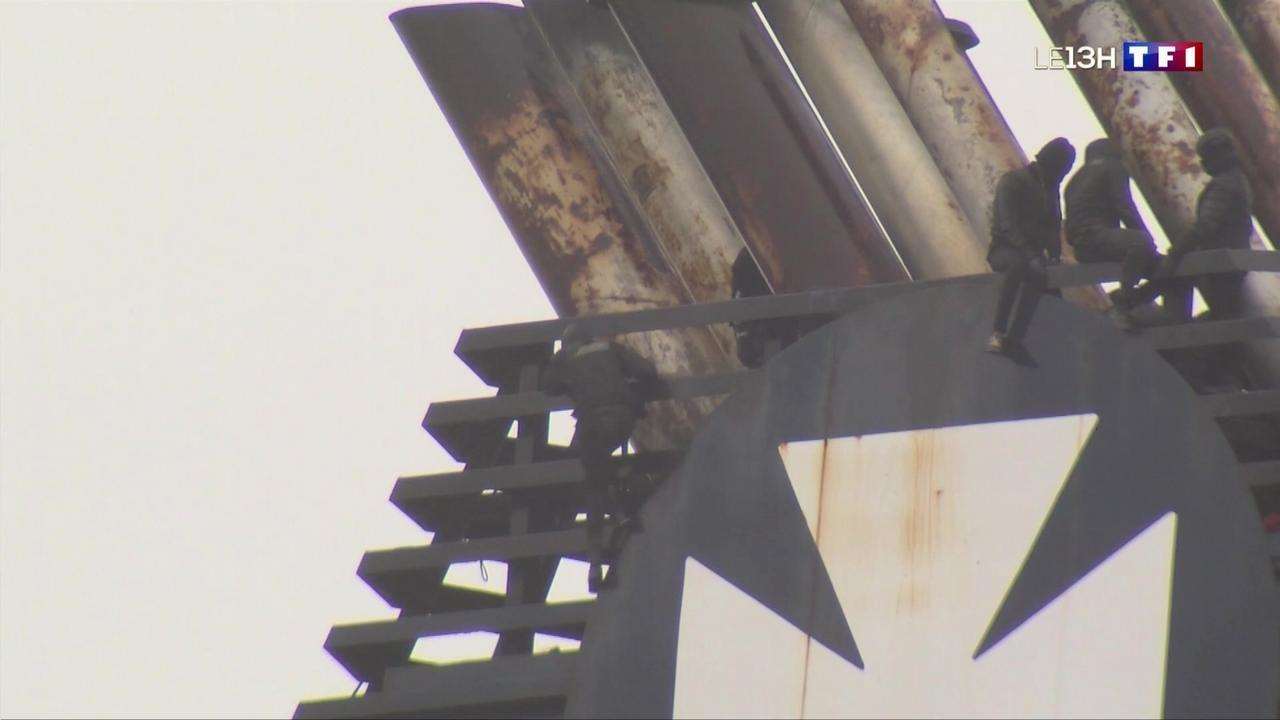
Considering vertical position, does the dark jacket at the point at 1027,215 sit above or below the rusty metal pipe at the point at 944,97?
below

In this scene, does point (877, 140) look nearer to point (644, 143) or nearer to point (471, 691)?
point (644, 143)

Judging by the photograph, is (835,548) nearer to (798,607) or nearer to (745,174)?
(798,607)

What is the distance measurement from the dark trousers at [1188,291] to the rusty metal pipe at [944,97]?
2.71 metres

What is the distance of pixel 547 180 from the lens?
67.3ft

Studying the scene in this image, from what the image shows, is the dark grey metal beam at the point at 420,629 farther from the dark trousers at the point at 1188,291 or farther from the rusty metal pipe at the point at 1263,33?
the rusty metal pipe at the point at 1263,33

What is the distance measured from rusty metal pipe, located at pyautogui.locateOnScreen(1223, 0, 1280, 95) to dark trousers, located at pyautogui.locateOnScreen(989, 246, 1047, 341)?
182 inches

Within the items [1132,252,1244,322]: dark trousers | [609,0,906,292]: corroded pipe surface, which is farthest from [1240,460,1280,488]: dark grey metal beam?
[609,0,906,292]: corroded pipe surface

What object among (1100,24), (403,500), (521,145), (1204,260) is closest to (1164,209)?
(1100,24)

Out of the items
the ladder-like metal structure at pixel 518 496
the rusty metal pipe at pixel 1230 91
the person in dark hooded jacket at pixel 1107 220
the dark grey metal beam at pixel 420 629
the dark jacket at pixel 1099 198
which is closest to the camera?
the ladder-like metal structure at pixel 518 496

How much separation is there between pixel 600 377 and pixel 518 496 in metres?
0.86

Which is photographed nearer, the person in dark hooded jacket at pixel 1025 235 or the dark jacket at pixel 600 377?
the person in dark hooded jacket at pixel 1025 235

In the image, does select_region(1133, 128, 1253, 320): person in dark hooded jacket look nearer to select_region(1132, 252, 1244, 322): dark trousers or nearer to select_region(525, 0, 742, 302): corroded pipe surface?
select_region(1132, 252, 1244, 322): dark trousers

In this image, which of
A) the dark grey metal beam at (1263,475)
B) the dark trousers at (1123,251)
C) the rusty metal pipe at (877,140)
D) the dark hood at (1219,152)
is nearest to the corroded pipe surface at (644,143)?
the rusty metal pipe at (877,140)

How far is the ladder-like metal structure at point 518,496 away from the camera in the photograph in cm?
1648
